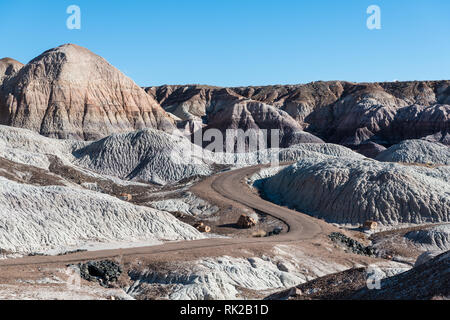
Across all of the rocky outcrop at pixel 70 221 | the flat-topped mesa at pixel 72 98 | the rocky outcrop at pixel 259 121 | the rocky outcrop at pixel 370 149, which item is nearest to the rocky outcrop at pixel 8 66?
the flat-topped mesa at pixel 72 98

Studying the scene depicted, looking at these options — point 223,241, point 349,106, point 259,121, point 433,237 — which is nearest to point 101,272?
point 223,241

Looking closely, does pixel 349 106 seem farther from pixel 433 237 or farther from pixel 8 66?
pixel 433 237

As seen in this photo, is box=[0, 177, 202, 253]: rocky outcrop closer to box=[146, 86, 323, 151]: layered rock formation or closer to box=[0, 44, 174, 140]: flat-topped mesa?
box=[0, 44, 174, 140]: flat-topped mesa

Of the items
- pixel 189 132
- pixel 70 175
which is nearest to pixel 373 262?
pixel 70 175

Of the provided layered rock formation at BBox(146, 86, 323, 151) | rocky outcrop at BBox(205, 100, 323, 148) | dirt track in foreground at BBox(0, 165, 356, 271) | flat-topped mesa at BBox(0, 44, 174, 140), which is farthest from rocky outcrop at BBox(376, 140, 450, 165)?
flat-topped mesa at BBox(0, 44, 174, 140)

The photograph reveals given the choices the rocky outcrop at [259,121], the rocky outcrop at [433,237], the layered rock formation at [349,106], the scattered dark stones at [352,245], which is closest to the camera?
the scattered dark stones at [352,245]

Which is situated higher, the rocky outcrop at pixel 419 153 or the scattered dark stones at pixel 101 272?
the scattered dark stones at pixel 101 272

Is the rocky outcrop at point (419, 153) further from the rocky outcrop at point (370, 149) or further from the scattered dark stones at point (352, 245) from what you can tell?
the scattered dark stones at point (352, 245)
